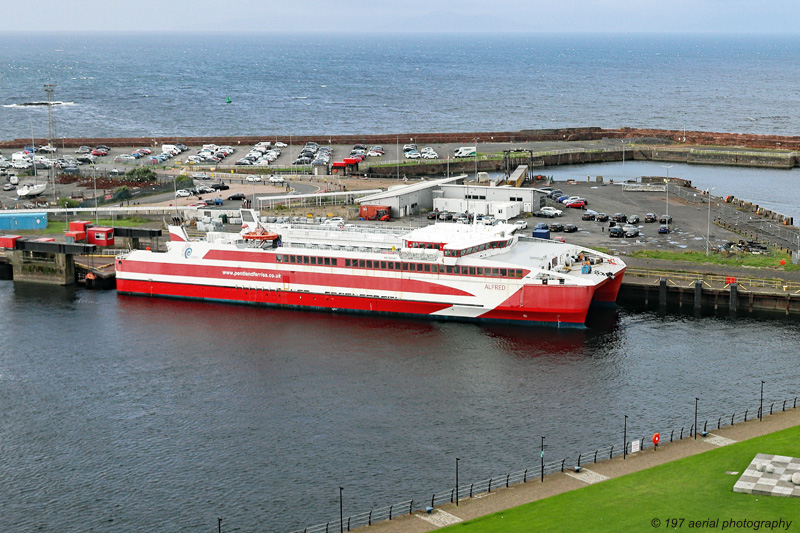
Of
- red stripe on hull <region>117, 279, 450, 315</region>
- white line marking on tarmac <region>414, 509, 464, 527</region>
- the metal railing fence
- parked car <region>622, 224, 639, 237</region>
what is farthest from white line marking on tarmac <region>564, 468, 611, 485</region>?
parked car <region>622, 224, 639, 237</region>

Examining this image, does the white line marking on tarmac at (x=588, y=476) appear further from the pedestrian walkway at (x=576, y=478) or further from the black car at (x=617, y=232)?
the black car at (x=617, y=232)

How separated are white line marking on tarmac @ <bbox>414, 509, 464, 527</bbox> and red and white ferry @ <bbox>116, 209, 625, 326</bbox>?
33660 mm

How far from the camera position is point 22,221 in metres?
103

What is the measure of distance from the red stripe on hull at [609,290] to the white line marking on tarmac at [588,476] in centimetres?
3217

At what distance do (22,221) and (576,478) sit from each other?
76256 millimetres

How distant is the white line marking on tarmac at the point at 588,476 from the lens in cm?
4591

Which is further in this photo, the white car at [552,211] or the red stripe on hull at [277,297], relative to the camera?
the white car at [552,211]

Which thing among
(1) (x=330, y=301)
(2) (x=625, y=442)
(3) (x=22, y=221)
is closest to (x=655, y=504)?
(2) (x=625, y=442)

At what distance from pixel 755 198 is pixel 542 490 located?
9229 cm

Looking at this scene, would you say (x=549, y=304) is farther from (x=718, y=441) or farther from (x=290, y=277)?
(x=718, y=441)

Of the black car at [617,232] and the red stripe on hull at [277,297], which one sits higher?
the black car at [617,232]

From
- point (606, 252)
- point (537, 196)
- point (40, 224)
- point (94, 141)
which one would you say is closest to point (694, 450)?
point (606, 252)

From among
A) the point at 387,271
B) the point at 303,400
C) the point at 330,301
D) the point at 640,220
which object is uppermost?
the point at 640,220

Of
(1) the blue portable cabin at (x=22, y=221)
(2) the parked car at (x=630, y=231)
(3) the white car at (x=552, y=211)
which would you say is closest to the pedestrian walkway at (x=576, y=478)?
(2) the parked car at (x=630, y=231)
